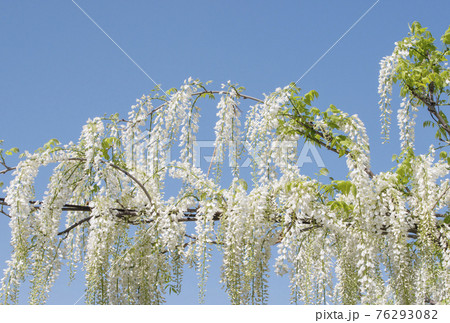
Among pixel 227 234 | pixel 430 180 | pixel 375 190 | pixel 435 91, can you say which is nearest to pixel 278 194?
pixel 227 234

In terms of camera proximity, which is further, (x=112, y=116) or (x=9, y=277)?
(x=112, y=116)

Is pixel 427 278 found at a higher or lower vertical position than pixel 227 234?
lower

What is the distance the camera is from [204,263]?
12.7ft

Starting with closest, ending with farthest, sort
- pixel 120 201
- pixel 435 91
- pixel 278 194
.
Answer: pixel 278 194 < pixel 120 201 < pixel 435 91

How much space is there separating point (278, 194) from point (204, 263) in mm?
923

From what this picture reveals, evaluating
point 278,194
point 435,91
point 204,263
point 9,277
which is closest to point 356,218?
point 278,194

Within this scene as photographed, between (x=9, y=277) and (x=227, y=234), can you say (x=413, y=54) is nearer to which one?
(x=227, y=234)

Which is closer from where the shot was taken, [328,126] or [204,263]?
[204,263]

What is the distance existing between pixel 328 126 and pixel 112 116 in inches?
83.7

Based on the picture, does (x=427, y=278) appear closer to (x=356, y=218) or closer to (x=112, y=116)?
(x=356, y=218)

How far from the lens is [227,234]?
3988mm

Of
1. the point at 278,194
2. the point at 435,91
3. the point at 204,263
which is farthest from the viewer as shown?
the point at 435,91

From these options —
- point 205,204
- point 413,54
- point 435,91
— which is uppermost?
point 413,54

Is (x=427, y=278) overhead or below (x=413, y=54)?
below
